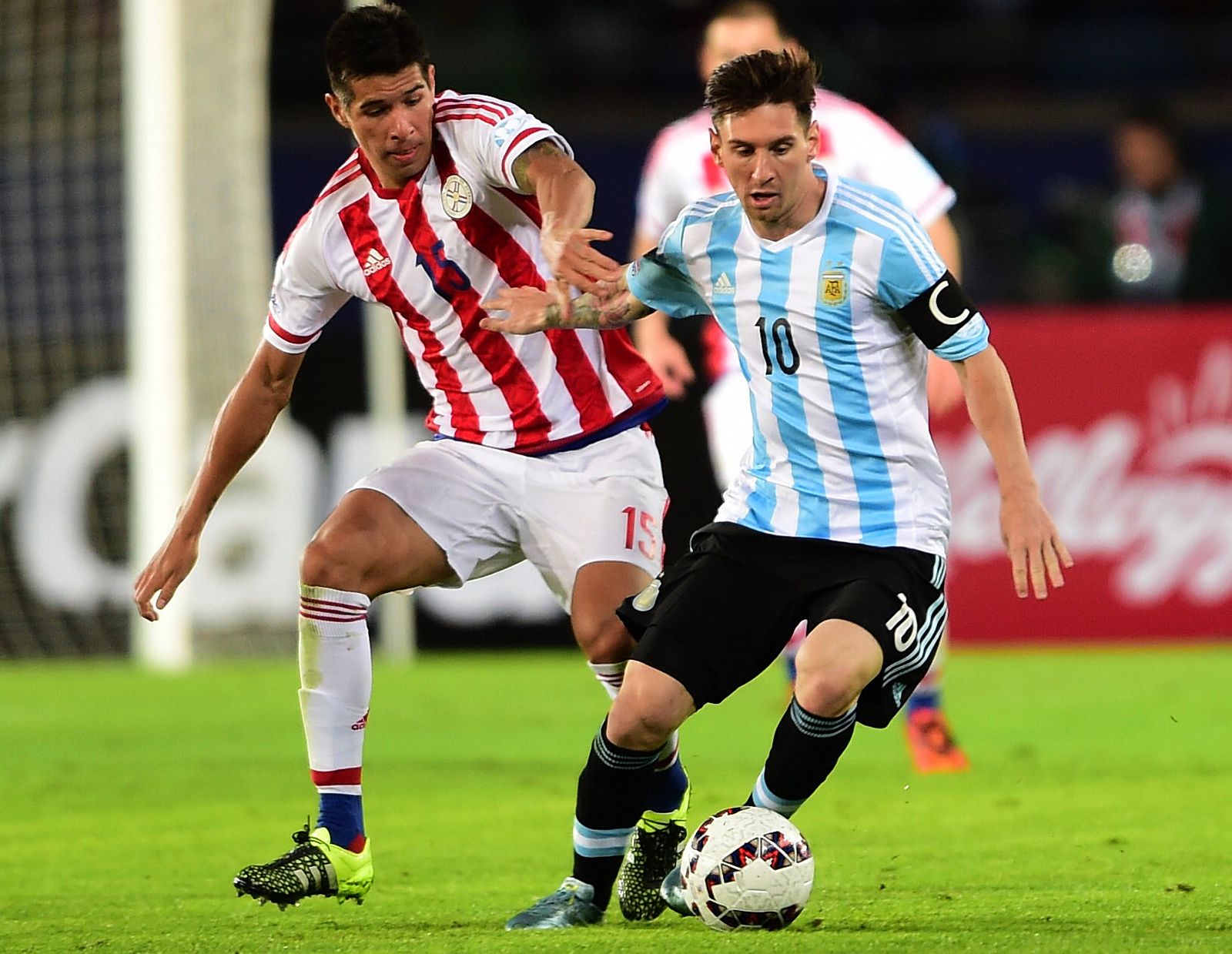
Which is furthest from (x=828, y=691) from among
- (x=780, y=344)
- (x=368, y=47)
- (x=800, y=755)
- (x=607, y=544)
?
(x=368, y=47)

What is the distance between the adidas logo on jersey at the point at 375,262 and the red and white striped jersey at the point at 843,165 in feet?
6.71

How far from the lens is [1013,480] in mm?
4238

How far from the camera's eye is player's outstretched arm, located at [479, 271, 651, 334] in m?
4.64

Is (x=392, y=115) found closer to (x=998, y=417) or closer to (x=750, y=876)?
(x=998, y=417)

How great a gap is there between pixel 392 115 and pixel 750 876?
1836 millimetres

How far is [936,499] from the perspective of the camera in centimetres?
455

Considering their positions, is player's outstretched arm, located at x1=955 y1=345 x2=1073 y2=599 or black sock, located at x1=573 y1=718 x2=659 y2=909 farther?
black sock, located at x1=573 y1=718 x2=659 y2=909

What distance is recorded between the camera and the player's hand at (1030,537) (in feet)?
13.6

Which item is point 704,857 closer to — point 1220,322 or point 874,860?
point 874,860

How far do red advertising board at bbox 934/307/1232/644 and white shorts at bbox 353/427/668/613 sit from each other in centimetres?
602

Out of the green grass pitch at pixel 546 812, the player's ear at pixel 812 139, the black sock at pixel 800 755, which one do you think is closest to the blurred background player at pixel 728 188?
the green grass pitch at pixel 546 812

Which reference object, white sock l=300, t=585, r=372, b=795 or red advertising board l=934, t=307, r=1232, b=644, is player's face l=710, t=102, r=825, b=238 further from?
red advertising board l=934, t=307, r=1232, b=644

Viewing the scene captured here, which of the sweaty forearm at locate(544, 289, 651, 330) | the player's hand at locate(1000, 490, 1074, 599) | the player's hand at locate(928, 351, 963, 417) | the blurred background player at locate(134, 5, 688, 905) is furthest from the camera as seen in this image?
the player's hand at locate(928, 351, 963, 417)

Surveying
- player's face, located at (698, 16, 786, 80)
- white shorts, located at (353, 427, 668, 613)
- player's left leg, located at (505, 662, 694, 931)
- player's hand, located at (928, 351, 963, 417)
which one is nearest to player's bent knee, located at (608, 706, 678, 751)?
player's left leg, located at (505, 662, 694, 931)
